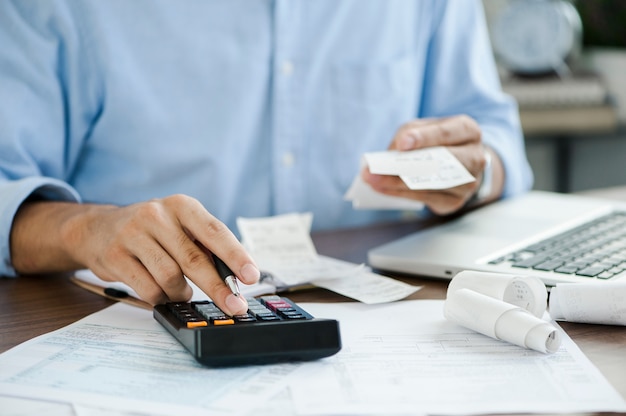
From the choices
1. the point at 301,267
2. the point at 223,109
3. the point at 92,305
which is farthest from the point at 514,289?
the point at 223,109

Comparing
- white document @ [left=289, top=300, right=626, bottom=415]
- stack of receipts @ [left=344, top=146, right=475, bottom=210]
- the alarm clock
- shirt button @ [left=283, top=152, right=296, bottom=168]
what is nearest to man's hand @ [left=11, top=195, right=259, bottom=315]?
white document @ [left=289, top=300, right=626, bottom=415]

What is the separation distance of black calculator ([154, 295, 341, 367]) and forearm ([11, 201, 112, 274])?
285mm

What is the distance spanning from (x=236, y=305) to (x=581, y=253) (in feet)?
1.43

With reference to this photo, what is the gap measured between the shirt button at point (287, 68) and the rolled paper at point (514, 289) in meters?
0.61

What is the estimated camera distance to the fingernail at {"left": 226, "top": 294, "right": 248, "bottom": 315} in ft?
2.29

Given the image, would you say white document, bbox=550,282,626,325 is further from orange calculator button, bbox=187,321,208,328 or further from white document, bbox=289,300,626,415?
orange calculator button, bbox=187,321,208,328

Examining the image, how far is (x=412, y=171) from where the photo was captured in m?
0.97

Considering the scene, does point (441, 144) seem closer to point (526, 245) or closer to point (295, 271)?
point (526, 245)

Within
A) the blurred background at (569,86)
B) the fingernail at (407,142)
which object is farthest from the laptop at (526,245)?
the blurred background at (569,86)

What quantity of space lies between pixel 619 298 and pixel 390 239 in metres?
0.43

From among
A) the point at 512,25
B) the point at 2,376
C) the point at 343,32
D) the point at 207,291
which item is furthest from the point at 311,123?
the point at 512,25

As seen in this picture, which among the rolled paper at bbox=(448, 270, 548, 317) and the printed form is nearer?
the printed form

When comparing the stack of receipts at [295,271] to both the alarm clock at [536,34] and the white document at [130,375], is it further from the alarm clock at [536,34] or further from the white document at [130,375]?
the alarm clock at [536,34]

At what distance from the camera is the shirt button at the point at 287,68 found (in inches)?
51.5
